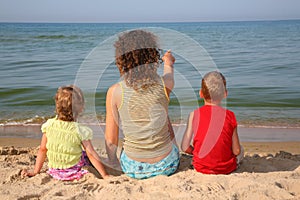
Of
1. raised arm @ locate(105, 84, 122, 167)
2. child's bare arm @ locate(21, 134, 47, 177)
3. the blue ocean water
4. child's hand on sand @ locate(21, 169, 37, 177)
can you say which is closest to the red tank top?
raised arm @ locate(105, 84, 122, 167)

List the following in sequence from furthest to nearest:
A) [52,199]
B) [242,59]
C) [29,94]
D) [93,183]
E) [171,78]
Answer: [242,59] < [29,94] < [171,78] < [93,183] < [52,199]

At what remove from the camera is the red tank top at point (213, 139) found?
3520 mm

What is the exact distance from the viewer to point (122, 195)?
10.2 feet

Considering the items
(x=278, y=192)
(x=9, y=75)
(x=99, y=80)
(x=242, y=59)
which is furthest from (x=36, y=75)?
(x=278, y=192)

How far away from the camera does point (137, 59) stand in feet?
11.3

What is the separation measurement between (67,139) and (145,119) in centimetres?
73

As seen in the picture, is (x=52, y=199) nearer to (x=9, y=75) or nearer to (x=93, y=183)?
(x=93, y=183)

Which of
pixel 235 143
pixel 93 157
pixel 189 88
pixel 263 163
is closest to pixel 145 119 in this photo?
pixel 93 157

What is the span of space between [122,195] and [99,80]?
7.29 m

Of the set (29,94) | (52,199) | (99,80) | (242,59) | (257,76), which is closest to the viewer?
(52,199)

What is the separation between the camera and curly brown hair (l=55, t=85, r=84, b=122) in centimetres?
351

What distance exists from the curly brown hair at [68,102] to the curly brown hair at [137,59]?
0.47m

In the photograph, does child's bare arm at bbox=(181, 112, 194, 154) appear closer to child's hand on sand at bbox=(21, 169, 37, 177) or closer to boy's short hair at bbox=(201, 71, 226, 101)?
boy's short hair at bbox=(201, 71, 226, 101)

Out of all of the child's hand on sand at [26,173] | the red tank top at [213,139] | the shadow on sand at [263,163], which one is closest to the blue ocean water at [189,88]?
the shadow on sand at [263,163]
